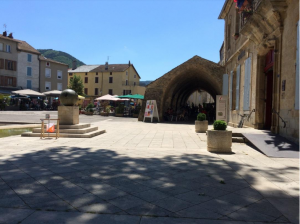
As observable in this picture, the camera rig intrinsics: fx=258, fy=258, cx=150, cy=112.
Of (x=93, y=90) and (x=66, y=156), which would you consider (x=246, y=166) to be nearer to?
(x=66, y=156)

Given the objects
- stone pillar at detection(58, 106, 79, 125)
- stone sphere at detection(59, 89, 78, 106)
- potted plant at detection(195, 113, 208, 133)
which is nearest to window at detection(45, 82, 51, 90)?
stone sphere at detection(59, 89, 78, 106)

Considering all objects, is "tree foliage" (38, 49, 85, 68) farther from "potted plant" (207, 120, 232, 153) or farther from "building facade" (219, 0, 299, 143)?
"potted plant" (207, 120, 232, 153)

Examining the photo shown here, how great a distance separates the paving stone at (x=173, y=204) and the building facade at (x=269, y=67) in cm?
548

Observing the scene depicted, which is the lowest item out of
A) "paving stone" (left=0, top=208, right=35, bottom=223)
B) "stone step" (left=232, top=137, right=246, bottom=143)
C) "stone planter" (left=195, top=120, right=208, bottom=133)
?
"paving stone" (left=0, top=208, right=35, bottom=223)

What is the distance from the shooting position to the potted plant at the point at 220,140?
286 inches

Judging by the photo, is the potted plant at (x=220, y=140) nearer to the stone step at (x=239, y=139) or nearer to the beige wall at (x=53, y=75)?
the stone step at (x=239, y=139)

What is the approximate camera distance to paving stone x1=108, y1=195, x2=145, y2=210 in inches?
127

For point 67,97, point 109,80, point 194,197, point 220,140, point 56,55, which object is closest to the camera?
point 194,197

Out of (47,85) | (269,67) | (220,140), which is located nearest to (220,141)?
(220,140)

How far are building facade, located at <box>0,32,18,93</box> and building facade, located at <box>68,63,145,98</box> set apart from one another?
65.3ft

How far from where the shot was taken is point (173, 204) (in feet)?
10.9

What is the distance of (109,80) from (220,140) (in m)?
53.4

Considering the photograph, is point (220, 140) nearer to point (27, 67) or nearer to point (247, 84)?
point (247, 84)

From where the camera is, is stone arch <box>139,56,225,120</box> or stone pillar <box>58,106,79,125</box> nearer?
stone pillar <box>58,106,79,125</box>
